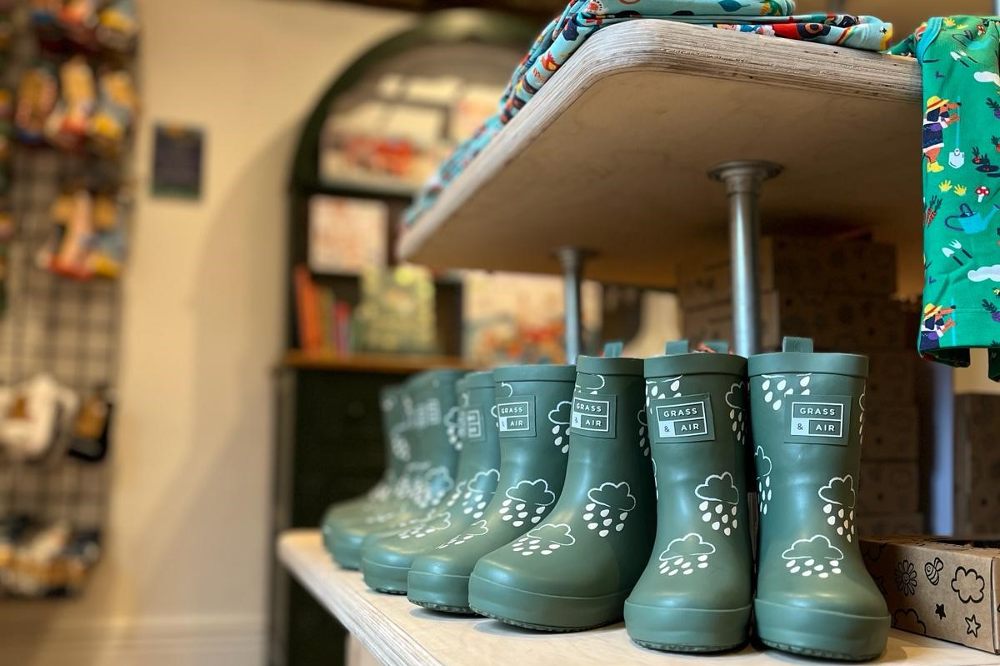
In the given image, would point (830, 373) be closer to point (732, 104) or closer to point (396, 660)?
point (732, 104)

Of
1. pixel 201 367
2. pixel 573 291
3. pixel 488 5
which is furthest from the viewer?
pixel 488 5

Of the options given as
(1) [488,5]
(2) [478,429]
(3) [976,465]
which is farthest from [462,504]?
(1) [488,5]

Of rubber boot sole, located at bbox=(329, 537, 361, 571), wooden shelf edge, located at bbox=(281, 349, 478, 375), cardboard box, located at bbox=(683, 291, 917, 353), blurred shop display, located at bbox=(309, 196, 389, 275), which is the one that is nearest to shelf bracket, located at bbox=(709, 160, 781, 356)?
cardboard box, located at bbox=(683, 291, 917, 353)

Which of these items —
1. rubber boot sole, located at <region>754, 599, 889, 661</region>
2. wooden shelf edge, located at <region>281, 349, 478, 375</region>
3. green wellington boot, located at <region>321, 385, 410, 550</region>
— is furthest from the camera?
wooden shelf edge, located at <region>281, 349, 478, 375</region>

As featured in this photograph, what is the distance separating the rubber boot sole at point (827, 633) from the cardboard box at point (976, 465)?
556 millimetres

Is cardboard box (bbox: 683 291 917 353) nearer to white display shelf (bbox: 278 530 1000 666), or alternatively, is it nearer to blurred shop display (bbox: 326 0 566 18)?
white display shelf (bbox: 278 530 1000 666)

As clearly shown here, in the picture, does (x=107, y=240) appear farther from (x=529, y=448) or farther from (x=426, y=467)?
(x=529, y=448)

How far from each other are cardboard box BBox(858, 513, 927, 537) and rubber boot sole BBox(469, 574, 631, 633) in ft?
1.59

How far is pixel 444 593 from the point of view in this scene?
0.73 metres

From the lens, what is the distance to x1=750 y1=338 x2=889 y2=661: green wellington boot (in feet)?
2.00

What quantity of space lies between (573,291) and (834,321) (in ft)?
1.43

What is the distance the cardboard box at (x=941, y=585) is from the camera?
0.64m

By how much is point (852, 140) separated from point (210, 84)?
2552 millimetres

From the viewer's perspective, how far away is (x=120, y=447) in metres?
2.76
